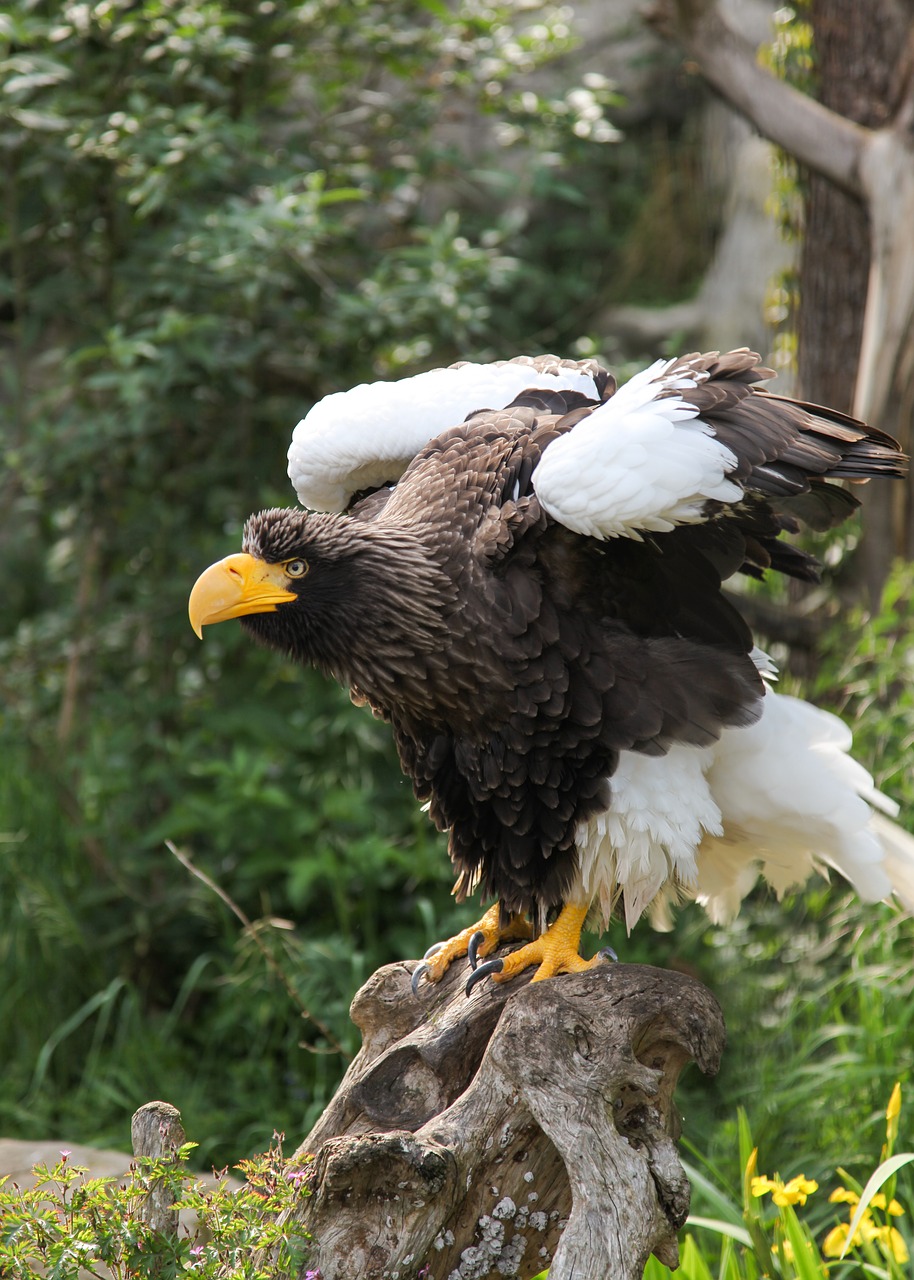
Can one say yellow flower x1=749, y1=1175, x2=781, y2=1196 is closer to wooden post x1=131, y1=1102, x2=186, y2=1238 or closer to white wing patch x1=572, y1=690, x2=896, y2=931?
white wing patch x1=572, y1=690, x2=896, y2=931

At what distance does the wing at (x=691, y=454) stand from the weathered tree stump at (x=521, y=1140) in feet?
2.55

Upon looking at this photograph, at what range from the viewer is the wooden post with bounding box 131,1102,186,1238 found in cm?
179

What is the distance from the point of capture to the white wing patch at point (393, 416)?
2648mm

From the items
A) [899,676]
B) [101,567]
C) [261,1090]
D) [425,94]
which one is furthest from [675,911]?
[425,94]

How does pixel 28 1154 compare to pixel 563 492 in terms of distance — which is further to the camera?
pixel 28 1154

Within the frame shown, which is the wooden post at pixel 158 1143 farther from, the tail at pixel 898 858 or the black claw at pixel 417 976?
the tail at pixel 898 858

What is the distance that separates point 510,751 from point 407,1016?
1.88 feet

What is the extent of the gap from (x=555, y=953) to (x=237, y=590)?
2.93 feet

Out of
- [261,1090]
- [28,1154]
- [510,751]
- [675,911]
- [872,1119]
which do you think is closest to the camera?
[510,751]

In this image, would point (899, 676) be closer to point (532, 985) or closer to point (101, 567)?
point (532, 985)

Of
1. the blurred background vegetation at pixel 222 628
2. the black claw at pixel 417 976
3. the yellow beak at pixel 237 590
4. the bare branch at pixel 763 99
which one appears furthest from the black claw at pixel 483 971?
the bare branch at pixel 763 99

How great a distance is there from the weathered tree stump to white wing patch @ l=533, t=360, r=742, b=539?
0.76 m

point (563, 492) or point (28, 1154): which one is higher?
point (563, 492)

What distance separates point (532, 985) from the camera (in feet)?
7.06
